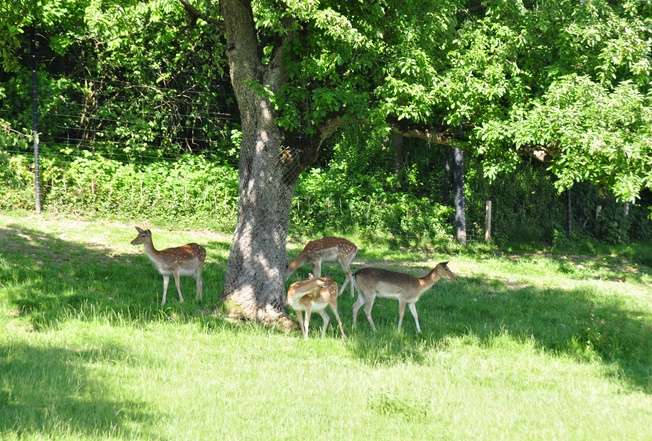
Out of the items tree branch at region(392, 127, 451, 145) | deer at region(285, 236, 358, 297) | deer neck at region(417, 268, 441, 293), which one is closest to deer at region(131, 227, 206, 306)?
deer at region(285, 236, 358, 297)

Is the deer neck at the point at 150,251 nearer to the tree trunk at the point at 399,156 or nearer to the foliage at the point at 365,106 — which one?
the foliage at the point at 365,106

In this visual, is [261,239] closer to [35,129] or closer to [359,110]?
[359,110]

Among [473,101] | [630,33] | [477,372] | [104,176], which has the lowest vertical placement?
[477,372]

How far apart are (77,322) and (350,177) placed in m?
14.5

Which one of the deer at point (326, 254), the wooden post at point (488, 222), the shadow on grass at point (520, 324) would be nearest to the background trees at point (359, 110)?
the wooden post at point (488, 222)

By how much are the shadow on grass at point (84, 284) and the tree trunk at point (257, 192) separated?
0.76 meters

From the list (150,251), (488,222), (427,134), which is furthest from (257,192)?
(488,222)

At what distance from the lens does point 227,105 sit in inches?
1048

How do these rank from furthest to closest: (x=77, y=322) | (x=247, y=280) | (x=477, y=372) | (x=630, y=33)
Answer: (x=630, y=33) < (x=247, y=280) < (x=77, y=322) < (x=477, y=372)

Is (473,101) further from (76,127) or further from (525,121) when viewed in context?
(76,127)

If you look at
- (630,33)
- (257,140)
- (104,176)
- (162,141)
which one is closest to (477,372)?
(257,140)

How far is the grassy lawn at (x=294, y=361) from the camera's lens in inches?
329

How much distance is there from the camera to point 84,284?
14.6 metres

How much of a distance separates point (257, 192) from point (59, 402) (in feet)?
20.3
